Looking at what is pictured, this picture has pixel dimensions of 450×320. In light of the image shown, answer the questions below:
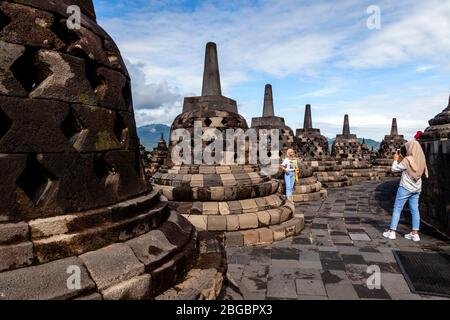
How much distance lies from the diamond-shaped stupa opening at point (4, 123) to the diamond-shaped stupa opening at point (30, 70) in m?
0.21

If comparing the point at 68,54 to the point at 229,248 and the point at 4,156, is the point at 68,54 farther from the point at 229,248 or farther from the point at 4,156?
the point at 229,248

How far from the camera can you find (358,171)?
16281mm

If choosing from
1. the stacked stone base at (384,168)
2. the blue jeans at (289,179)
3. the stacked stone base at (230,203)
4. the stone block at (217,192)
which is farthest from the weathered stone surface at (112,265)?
the stacked stone base at (384,168)

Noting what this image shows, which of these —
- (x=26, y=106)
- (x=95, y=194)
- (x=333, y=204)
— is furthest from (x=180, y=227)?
(x=333, y=204)

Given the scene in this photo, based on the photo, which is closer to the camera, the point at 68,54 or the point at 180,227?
the point at 68,54

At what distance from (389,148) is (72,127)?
21.6 m

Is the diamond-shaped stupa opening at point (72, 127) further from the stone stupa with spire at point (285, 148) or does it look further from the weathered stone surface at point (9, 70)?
the stone stupa with spire at point (285, 148)

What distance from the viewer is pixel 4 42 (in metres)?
1.57

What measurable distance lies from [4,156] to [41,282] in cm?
69

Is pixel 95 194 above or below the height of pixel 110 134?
below

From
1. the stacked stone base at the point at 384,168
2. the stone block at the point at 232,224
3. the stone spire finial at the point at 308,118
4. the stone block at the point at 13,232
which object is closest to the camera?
the stone block at the point at 13,232

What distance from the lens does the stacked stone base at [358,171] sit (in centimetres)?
1602

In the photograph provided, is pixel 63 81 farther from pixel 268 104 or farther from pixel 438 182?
pixel 268 104

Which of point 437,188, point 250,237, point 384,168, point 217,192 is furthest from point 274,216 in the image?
point 384,168
